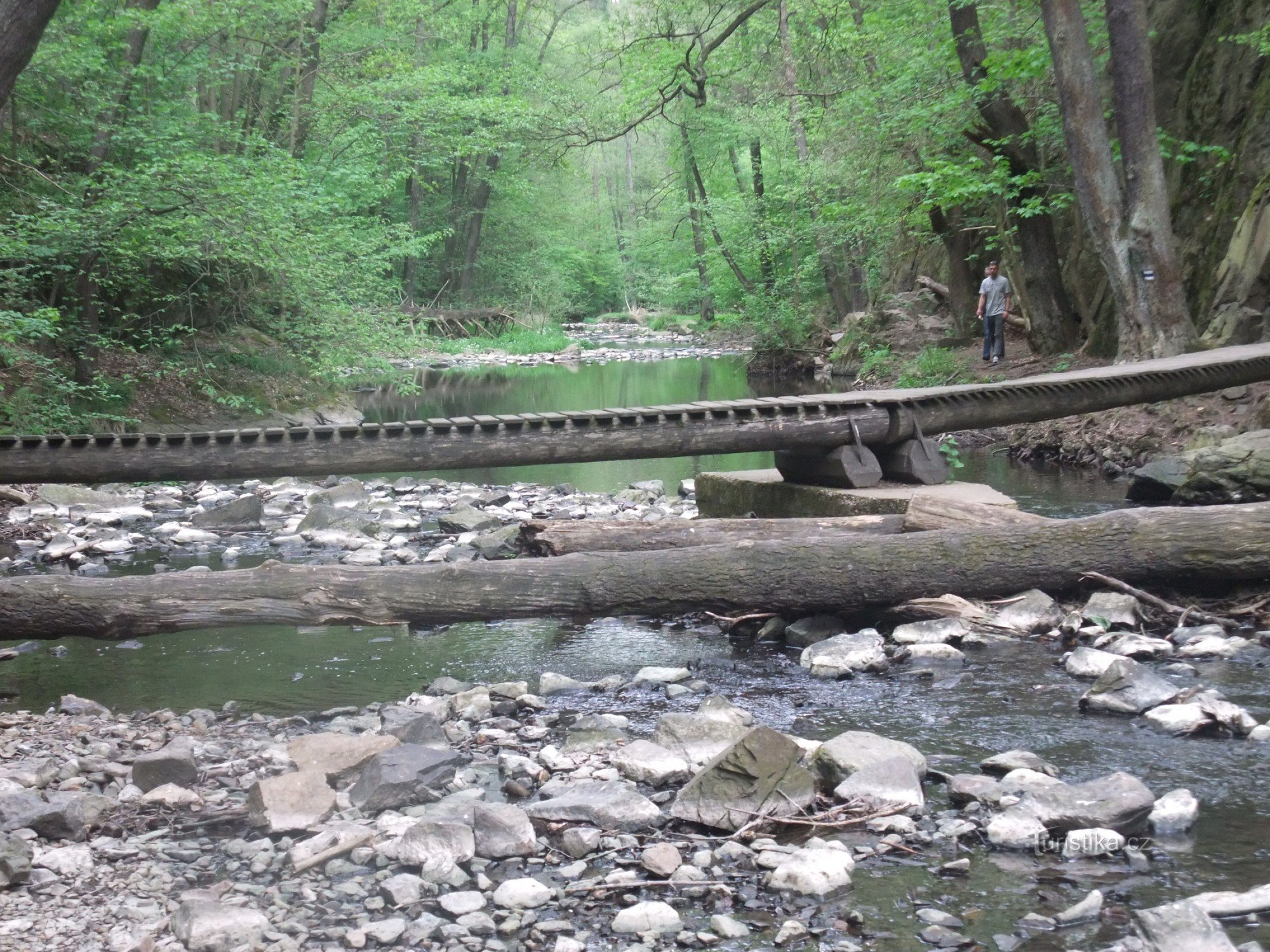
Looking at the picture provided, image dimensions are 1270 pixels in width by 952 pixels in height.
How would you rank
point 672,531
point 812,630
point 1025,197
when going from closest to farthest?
point 812,630
point 672,531
point 1025,197

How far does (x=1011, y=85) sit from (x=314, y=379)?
11361 millimetres

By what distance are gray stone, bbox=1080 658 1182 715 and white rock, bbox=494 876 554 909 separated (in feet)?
9.10

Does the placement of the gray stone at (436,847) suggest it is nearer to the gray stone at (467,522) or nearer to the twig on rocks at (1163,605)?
the twig on rocks at (1163,605)

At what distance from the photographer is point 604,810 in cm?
377

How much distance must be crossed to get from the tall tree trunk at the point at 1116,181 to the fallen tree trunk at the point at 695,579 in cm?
668

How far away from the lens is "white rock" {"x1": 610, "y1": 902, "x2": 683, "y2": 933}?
3.08 meters

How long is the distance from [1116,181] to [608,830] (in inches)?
444

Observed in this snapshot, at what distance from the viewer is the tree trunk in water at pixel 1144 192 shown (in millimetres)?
11680

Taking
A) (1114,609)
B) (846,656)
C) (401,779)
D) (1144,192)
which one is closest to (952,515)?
(1114,609)

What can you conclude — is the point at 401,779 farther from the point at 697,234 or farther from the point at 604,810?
the point at 697,234

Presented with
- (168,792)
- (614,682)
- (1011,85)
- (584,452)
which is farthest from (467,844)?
(1011,85)

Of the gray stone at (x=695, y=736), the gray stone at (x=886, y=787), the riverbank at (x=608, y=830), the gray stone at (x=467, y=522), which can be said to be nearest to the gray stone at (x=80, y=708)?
the riverbank at (x=608, y=830)

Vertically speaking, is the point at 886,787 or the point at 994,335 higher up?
the point at 994,335

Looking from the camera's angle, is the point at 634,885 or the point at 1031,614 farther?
the point at 1031,614
